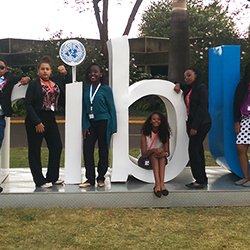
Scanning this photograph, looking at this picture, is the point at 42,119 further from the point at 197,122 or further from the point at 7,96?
the point at 197,122

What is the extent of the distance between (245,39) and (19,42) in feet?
38.5

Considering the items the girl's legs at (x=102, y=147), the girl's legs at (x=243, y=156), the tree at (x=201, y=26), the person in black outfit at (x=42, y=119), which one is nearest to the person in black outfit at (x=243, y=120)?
the girl's legs at (x=243, y=156)

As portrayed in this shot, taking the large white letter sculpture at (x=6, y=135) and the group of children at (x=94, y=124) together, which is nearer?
the group of children at (x=94, y=124)

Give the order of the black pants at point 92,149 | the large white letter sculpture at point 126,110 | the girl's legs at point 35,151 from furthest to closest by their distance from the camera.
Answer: the large white letter sculpture at point 126,110, the black pants at point 92,149, the girl's legs at point 35,151

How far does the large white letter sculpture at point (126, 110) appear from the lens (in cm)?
636

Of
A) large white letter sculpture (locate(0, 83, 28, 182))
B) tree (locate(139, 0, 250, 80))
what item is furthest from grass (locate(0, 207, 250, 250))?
tree (locate(139, 0, 250, 80))

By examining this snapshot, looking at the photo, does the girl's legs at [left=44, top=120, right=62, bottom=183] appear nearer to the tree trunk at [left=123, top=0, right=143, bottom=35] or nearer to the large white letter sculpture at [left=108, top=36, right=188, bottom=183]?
the large white letter sculpture at [left=108, top=36, right=188, bottom=183]

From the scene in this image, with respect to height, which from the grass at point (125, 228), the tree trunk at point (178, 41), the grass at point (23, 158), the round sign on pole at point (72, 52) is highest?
the tree trunk at point (178, 41)

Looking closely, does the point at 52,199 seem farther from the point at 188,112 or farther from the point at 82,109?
the point at 188,112

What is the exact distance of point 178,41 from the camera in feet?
42.8

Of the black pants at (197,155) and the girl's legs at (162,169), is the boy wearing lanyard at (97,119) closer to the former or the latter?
the girl's legs at (162,169)

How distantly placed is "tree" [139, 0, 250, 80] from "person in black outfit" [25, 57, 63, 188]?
1246cm

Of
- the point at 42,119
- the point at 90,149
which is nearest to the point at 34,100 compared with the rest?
the point at 42,119

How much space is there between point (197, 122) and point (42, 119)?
189cm
